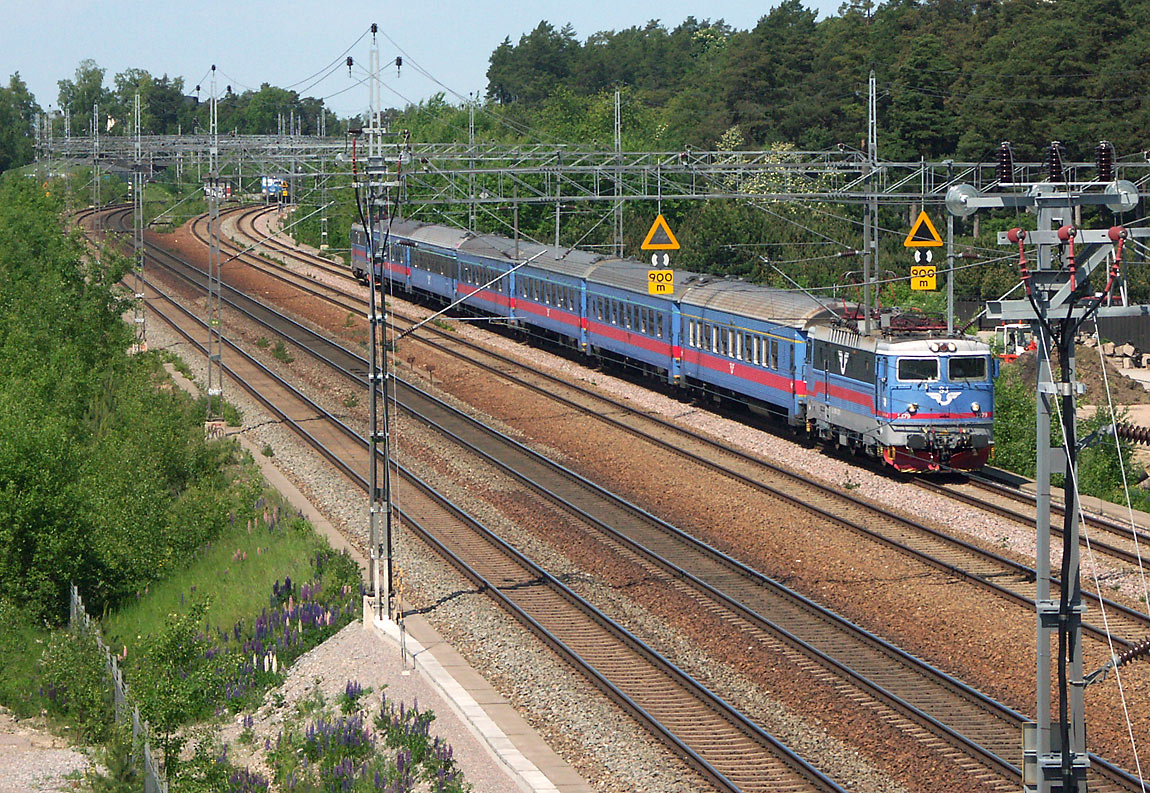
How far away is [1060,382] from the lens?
1166 cm

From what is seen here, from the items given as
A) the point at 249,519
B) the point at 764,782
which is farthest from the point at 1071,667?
the point at 249,519

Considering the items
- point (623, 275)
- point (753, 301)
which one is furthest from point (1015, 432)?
point (623, 275)

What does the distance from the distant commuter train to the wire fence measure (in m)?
7.76

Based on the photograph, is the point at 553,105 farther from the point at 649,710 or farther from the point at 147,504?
the point at 649,710

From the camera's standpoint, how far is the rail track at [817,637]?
15961 mm

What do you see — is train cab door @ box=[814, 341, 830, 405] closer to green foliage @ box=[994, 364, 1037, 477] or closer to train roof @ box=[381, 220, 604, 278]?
green foliage @ box=[994, 364, 1037, 477]

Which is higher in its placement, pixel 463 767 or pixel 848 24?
pixel 848 24

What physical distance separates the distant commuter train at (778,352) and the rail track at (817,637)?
5006 millimetres

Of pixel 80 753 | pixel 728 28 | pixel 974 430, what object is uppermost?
pixel 728 28

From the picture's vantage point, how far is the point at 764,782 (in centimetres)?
1495

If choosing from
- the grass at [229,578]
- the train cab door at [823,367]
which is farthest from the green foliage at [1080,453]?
the grass at [229,578]

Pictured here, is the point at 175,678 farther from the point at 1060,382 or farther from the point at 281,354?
the point at 281,354

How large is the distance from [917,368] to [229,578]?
13.0 m

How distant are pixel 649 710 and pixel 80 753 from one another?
7.24 meters
